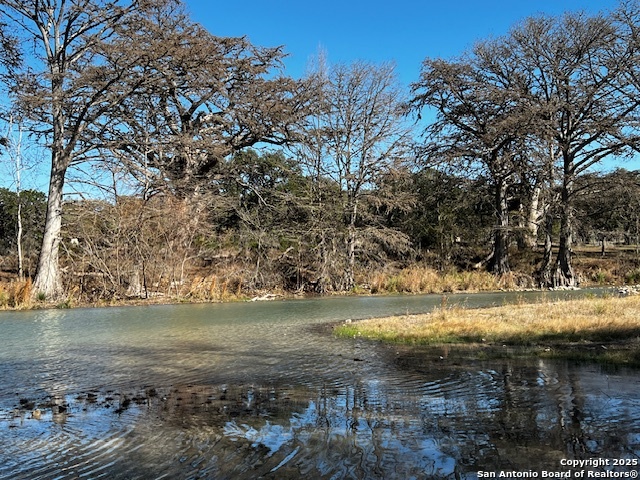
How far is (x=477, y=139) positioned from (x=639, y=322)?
2121cm

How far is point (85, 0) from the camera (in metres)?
20.5

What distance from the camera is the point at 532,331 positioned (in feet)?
31.9

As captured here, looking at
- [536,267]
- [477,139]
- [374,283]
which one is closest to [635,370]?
[374,283]

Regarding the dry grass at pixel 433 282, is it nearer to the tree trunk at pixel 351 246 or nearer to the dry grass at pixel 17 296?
the tree trunk at pixel 351 246

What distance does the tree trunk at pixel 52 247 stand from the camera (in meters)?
20.0

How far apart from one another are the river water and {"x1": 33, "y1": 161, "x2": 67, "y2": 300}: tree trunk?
1142cm

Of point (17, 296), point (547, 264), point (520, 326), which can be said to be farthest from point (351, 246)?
point (520, 326)

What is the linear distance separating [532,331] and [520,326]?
63cm

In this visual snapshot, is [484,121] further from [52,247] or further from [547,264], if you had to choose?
[52,247]

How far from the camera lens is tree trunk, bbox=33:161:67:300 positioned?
2005cm

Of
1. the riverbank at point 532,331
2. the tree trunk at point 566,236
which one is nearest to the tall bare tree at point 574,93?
the tree trunk at point 566,236

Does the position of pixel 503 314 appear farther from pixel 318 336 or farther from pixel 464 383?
pixel 464 383

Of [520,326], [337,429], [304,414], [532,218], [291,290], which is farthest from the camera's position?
[532,218]

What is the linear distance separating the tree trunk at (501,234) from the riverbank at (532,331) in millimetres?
16822
